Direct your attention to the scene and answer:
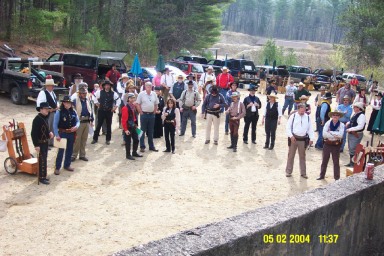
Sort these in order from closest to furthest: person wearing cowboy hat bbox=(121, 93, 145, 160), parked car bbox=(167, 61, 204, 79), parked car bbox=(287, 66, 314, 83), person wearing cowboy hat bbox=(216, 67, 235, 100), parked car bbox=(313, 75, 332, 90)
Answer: person wearing cowboy hat bbox=(121, 93, 145, 160) → person wearing cowboy hat bbox=(216, 67, 235, 100) → parked car bbox=(167, 61, 204, 79) → parked car bbox=(313, 75, 332, 90) → parked car bbox=(287, 66, 314, 83)

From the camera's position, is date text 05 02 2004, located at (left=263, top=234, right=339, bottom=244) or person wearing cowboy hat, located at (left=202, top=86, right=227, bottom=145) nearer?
date text 05 02 2004, located at (left=263, top=234, right=339, bottom=244)

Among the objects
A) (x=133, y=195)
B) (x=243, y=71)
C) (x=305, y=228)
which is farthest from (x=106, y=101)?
(x=243, y=71)

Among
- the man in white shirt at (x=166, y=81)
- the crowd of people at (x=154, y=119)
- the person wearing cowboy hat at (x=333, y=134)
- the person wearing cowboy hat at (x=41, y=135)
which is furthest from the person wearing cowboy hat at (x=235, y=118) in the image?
the person wearing cowboy hat at (x=41, y=135)

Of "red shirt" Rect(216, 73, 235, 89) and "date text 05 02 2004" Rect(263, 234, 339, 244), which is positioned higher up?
"red shirt" Rect(216, 73, 235, 89)

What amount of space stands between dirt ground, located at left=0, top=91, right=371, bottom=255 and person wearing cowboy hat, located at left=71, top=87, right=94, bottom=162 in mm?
394

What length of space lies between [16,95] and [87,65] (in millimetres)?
3750

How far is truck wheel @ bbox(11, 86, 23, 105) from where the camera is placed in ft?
54.0

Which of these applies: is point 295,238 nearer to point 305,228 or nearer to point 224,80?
point 305,228

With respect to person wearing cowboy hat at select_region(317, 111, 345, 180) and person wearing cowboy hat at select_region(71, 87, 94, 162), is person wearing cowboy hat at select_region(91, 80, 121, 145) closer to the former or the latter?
person wearing cowboy hat at select_region(71, 87, 94, 162)

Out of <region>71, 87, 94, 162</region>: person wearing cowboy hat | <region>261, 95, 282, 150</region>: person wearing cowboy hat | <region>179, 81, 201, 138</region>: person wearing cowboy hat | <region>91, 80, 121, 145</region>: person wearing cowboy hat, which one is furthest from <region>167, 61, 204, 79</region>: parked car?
<region>71, 87, 94, 162</region>: person wearing cowboy hat

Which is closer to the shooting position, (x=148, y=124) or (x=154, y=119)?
(x=148, y=124)

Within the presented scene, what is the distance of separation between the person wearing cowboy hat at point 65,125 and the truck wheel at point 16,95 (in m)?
8.10

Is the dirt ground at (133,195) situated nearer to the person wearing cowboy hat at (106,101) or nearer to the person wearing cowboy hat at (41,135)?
the person wearing cowboy hat at (41,135)

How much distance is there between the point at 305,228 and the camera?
382 cm
